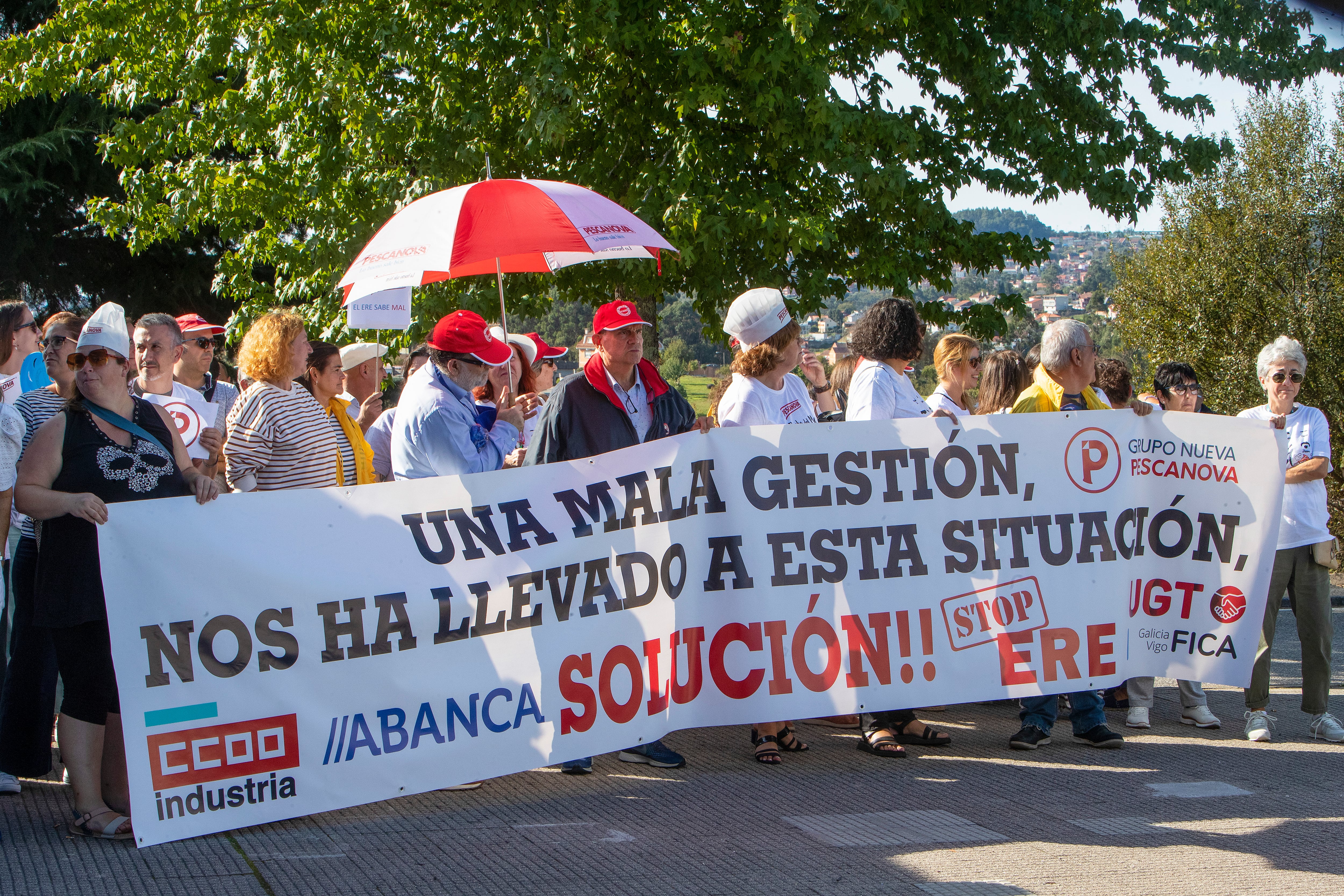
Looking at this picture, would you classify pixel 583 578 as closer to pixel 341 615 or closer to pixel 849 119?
pixel 341 615

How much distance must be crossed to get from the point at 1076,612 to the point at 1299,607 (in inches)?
59.6

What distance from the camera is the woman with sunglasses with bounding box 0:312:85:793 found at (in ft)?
15.0

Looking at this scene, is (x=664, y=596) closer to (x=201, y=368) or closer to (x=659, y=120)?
(x=201, y=368)

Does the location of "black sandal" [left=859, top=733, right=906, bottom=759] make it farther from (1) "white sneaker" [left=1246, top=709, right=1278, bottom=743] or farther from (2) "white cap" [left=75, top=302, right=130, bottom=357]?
(2) "white cap" [left=75, top=302, right=130, bottom=357]

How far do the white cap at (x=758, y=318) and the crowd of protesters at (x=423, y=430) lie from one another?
12mm

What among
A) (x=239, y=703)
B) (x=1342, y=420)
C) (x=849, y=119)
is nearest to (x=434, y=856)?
(x=239, y=703)

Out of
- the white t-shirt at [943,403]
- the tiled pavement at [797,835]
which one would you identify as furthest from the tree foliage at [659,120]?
the tiled pavement at [797,835]

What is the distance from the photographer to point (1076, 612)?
219 inches

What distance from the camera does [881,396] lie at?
5.73 metres

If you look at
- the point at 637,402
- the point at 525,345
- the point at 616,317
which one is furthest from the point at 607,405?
the point at 525,345

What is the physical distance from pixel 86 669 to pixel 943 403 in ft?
13.4

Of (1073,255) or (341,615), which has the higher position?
(1073,255)

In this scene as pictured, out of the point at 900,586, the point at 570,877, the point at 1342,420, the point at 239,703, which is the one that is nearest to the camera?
the point at 570,877

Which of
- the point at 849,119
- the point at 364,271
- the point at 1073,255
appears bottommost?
the point at 364,271
